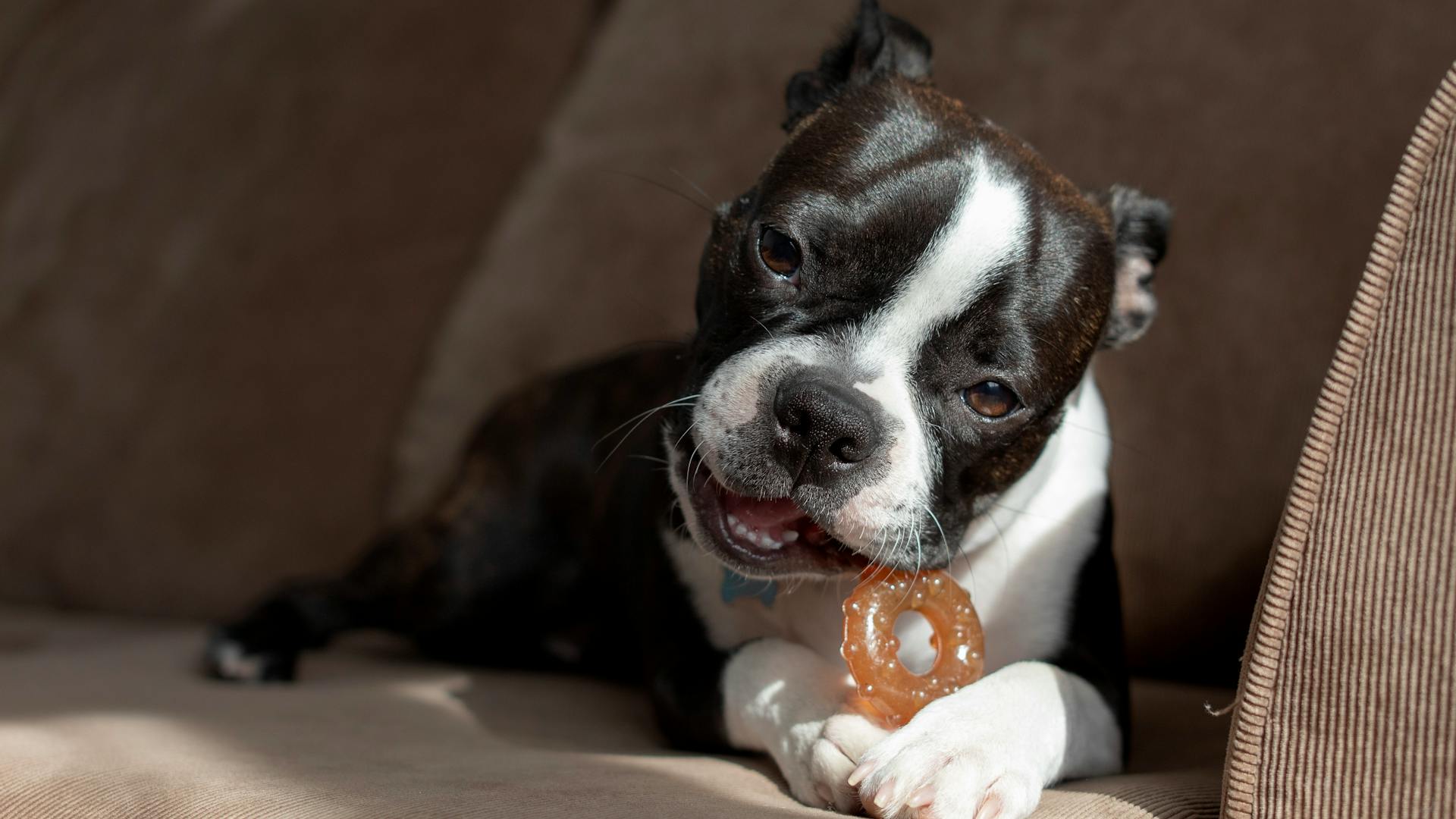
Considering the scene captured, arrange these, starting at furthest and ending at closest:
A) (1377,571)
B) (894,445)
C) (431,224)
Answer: (431,224) → (894,445) → (1377,571)

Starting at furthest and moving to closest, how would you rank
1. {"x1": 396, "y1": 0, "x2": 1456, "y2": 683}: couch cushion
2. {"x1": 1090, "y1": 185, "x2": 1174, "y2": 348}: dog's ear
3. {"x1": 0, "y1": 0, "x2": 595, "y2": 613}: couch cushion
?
{"x1": 0, "y1": 0, "x2": 595, "y2": 613}: couch cushion < {"x1": 396, "y1": 0, "x2": 1456, "y2": 683}: couch cushion < {"x1": 1090, "y1": 185, "x2": 1174, "y2": 348}: dog's ear

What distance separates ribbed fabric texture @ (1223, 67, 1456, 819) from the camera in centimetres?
132

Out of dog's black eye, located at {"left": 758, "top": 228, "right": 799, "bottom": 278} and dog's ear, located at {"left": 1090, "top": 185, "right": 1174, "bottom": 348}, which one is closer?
dog's black eye, located at {"left": 758, "top": 228, "right": 799, "bottom": 278}

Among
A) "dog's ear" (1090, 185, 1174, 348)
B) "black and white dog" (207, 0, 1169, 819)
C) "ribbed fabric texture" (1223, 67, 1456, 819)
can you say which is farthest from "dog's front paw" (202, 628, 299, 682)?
"ribbed fabric texture" (1223, 67, 1456, 819)

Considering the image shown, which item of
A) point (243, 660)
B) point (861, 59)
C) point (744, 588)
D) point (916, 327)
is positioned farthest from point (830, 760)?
point (243, 660)

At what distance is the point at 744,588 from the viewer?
207 centimetres

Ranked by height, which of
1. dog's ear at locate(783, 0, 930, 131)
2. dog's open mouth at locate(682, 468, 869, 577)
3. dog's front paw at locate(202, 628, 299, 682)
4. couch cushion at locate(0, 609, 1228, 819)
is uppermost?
dog's ear at locate(783, 0, 930, 131)

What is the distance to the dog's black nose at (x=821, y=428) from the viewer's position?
5.55 feet

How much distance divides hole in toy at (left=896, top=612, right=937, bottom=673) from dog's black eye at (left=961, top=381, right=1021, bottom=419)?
0.38 meters

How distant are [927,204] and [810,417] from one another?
37 centimetres

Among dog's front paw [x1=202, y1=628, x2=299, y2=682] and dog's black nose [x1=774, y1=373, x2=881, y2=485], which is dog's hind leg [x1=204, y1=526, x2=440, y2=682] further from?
dog's black nose [x1=774, y1=373, x2=881, y2=485]

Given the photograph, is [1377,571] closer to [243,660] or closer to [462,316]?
[243,660]

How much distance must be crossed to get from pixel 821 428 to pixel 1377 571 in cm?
65

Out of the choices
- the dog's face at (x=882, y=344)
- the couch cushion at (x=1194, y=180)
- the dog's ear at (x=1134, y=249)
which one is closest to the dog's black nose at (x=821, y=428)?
the dog's face at (x=882, y=344)
